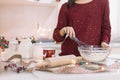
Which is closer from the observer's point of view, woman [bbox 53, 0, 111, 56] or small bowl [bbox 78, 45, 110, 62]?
small bowl [bbox 78, 45, 110, 62]

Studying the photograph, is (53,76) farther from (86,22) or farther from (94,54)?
(86,22)

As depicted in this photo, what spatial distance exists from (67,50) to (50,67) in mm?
568

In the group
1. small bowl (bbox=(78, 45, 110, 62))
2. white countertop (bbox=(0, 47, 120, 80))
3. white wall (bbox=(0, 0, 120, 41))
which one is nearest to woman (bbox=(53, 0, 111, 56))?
small bowl (bbox=(78, 45, 110, 62))

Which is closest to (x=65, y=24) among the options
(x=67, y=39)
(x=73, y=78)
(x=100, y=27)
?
(x=67, y=39)

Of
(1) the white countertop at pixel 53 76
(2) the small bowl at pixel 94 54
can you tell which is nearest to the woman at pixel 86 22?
(2) the small bowl at pixel 94 54

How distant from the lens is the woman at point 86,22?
1.34 metres

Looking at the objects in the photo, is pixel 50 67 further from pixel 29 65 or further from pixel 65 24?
pixel 65 24

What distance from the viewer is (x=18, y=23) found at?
2.98 m

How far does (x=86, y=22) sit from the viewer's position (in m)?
1.35

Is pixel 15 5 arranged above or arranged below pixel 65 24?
above

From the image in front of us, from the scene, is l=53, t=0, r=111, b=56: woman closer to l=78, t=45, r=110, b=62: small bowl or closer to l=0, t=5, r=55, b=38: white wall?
l=78, t=45, r=110, b=62: small bowl

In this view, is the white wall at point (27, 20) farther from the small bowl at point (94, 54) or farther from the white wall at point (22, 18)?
the small bowl at point (94, 54)

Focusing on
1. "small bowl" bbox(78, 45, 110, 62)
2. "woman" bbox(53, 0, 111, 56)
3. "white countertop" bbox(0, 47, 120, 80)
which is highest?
"woman" bbox(53, 0, 111, 56)

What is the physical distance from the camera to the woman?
1341 millimetres
